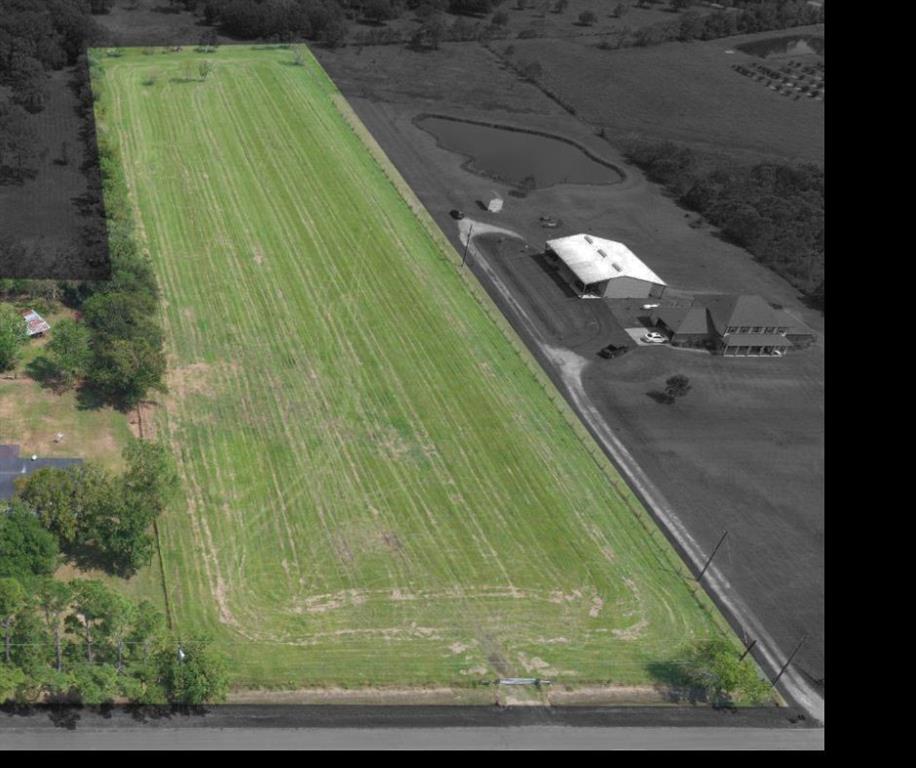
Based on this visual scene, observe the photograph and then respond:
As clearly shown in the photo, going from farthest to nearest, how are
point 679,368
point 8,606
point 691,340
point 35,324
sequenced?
point 691,340 → point 679,368 → point 35,324 → point 8,606

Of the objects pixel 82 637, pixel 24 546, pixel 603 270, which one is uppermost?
pixel 603 270

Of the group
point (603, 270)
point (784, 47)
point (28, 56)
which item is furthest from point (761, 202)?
point (28, 56)

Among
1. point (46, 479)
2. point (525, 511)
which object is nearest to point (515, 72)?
point (525, 511)

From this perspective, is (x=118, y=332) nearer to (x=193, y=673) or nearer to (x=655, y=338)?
(x=193, y=673)

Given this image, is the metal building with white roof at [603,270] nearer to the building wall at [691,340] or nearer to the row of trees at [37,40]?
the building wall at [691,340]

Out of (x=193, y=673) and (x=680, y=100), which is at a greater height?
(x=680, y=100)

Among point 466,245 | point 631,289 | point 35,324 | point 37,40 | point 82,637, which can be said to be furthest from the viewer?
point 37,40

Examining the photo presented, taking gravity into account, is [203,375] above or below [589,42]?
below
